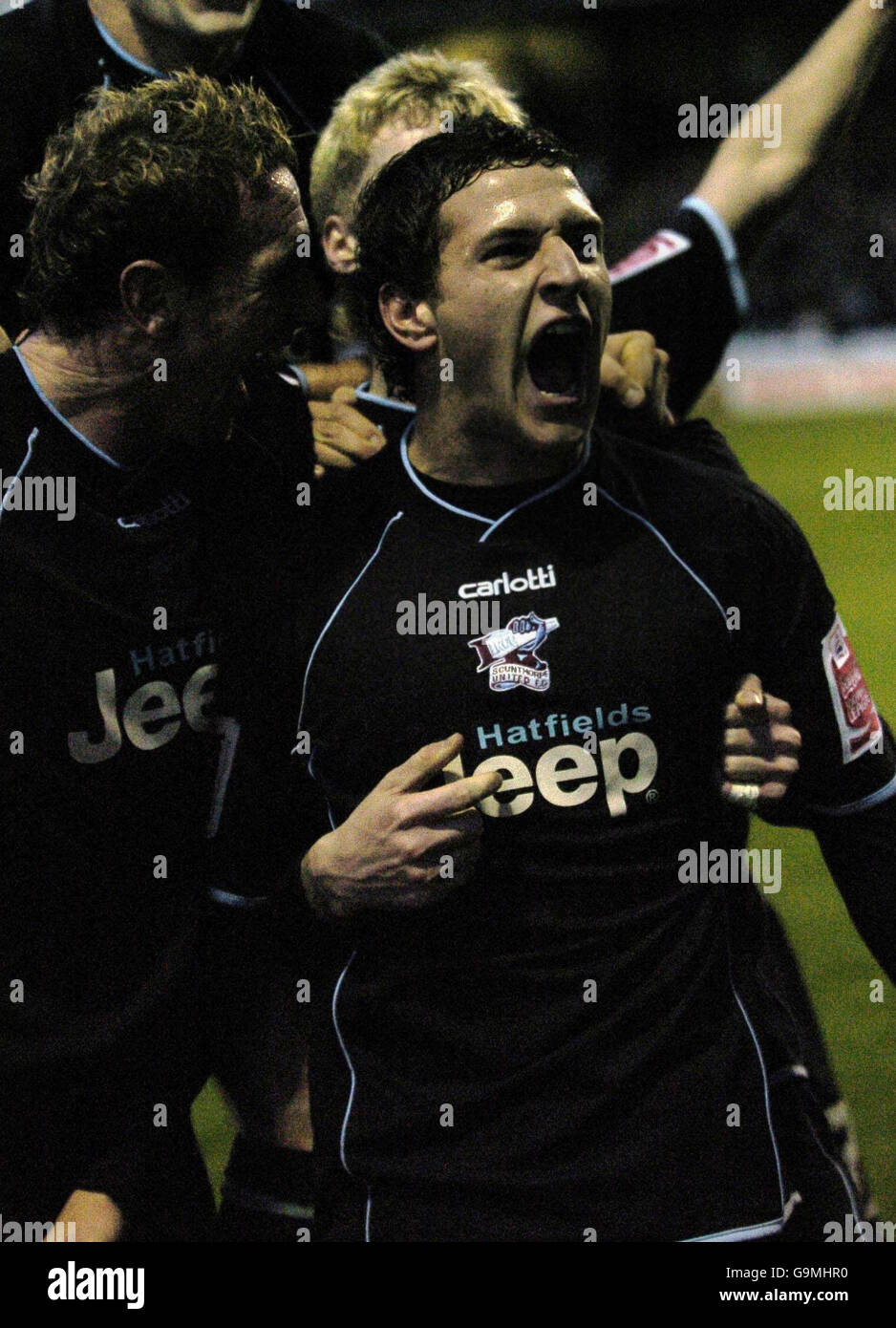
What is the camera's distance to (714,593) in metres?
2.37

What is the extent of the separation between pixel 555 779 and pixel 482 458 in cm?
50

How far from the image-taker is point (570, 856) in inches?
92.0

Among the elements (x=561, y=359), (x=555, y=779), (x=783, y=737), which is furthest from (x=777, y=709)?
(x=561, y=359)

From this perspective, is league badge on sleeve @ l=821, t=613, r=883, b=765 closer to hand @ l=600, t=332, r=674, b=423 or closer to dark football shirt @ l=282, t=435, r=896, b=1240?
dark football shirt @ l=282, t=435, r=896, b=1240

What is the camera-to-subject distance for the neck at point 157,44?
3.08 metres

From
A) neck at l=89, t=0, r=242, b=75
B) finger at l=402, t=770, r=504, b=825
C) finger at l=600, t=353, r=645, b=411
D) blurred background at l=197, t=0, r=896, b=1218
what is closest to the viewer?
finger at l=402, t=770, r=504, b=825

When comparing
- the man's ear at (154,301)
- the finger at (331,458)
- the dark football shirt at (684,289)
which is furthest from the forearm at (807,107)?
the man's ear at (154,301)

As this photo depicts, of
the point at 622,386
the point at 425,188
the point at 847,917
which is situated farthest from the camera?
the point at 847,917

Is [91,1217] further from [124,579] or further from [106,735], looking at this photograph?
[124,579]

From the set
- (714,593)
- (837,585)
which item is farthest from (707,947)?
(837,585)

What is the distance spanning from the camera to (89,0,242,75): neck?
10.1 ft

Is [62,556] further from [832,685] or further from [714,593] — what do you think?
[832,685]

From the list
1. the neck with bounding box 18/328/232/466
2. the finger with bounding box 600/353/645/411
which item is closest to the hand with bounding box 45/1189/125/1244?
the neck with bounding box 18/328/232/466

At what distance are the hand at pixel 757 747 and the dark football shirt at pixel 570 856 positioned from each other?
0.04 meters
